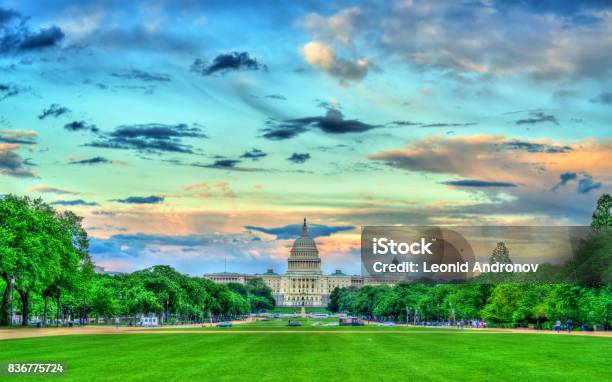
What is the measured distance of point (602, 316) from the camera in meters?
91.9

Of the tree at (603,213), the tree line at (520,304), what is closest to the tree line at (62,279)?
the tree line at (520,304)

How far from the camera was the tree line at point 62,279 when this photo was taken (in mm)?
85875

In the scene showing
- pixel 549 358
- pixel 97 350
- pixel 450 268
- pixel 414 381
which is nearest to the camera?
pixel 414 381

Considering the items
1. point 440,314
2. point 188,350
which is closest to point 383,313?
point 440,314

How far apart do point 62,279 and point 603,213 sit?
271 ft

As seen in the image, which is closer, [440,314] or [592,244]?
[592,244]

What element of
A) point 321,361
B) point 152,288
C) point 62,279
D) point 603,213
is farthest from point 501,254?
point 321,361

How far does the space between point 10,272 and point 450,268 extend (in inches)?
3084

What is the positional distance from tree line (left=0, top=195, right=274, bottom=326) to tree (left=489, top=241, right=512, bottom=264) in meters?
59.9

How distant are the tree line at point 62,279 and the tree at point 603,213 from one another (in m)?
A: 73.0

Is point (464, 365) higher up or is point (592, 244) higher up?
point (592, 244)

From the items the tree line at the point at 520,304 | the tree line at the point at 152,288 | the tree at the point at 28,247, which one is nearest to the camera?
the tree at the point at 28,247

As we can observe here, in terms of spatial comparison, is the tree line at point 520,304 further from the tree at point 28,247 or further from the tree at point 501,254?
the tree at point 28,247

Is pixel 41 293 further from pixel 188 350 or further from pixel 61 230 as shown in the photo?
pixel 188 350
